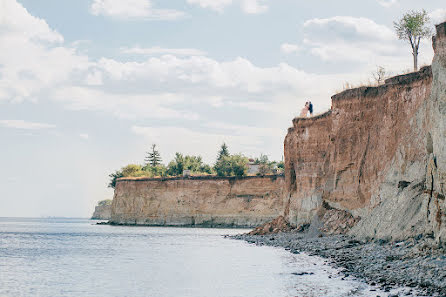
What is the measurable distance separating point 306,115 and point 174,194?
126ft

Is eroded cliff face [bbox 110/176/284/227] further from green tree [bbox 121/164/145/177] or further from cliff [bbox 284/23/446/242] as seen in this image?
cliff [bbox 284/23/446/242]

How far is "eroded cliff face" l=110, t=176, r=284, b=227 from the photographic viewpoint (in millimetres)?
78875

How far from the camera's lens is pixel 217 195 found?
83.3 m

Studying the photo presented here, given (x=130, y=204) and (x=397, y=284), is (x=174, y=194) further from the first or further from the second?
(x=397, y=284)

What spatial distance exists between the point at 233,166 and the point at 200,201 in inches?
501

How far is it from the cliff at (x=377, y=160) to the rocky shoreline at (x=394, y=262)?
801 mm

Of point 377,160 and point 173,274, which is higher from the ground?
point 377,160

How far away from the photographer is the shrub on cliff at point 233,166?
93062 mm

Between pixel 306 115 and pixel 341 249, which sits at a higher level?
pixel 306 115

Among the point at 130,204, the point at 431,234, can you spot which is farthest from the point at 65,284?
the point at 130,204

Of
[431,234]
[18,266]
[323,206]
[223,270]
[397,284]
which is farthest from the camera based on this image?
[323,206]

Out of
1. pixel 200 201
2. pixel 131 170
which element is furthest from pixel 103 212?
pixel 200 201

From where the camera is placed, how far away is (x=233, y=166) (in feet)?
313

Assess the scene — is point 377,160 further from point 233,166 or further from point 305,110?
point 233,166
